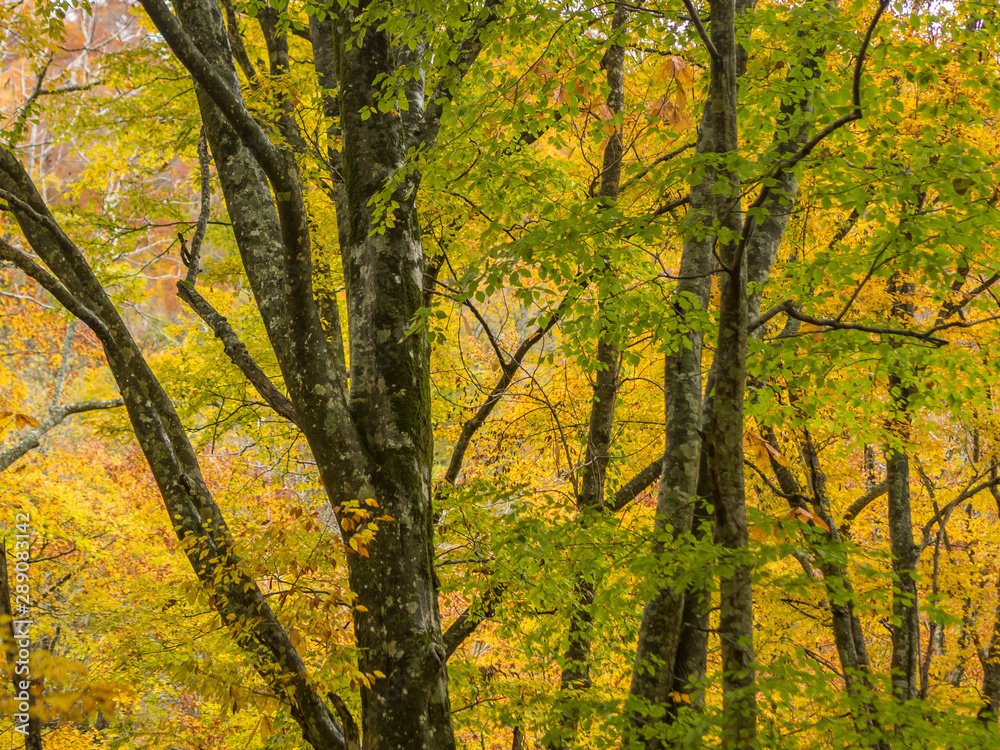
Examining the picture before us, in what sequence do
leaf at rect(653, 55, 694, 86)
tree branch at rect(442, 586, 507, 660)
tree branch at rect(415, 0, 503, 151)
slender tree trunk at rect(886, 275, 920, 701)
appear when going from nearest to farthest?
tree branch at rect(415, 0, 503, 151), leaf at rect(653, 55, 694, 86), tree branch at rect(442, 586, 507, 660), slender tree trunk at rect(886, 275, 920, 701)

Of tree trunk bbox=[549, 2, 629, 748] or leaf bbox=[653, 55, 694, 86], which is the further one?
tree trunk bbox=[549, 2, 629, 748]

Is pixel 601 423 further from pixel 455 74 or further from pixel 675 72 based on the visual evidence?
pixel 455 74

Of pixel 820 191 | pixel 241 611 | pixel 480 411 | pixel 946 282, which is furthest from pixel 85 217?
pixel 946 282

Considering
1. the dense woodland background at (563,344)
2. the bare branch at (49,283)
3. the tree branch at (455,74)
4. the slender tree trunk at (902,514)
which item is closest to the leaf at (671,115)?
the dense woodland background at (563,344)

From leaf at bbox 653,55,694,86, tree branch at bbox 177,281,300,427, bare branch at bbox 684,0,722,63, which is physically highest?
leaf at bbox 653,55,694,86

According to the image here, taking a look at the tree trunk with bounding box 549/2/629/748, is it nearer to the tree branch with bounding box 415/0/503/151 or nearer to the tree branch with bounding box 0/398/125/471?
the tree branch with bounding box 415/0/503/151

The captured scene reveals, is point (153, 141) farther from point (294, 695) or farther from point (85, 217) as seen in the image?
point (294, 695)

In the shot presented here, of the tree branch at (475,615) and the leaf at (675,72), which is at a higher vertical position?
the leaf at (675,72)

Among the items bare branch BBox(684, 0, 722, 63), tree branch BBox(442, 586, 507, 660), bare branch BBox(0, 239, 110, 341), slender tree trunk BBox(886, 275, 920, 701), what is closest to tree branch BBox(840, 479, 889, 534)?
slender tree trunk BBox(886, 275, 920, 701)

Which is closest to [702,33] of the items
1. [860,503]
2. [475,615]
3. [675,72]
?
[675,72]

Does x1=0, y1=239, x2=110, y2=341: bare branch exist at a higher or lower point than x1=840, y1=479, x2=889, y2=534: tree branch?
higher

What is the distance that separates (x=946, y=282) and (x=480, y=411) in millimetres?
3487

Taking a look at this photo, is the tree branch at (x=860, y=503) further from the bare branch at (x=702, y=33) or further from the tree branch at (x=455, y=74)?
the tree branch at (x=455, y=74)

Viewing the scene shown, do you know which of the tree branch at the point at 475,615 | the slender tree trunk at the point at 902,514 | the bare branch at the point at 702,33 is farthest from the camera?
the slender tree trunk at the point at 902,514
